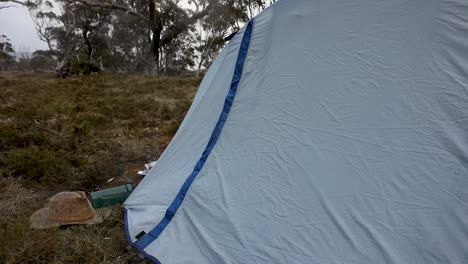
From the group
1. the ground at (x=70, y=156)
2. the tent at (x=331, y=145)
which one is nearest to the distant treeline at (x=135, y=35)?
the ground at (x=70, y=156)

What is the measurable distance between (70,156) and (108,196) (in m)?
1.33

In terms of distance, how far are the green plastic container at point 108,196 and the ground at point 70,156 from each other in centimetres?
15

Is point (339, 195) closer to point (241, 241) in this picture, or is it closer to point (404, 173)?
point (404, 173)

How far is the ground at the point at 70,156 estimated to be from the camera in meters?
1.99

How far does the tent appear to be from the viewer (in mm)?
1470

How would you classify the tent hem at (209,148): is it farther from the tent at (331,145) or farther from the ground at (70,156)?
the ground at (70,156)

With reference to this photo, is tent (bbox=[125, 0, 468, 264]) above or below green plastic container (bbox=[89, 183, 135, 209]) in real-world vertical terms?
above

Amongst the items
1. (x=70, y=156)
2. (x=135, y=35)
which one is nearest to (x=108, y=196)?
(x=70, y=156)

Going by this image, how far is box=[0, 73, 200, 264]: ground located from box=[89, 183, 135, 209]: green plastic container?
149 millimetres

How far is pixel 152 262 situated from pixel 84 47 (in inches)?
1015

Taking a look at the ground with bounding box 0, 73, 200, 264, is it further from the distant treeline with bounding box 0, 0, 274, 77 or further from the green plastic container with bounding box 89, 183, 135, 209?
the distant treeline with bounding box 0, 0, 274, 77

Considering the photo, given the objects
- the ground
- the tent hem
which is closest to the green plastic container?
the ground

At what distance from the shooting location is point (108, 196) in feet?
8.67

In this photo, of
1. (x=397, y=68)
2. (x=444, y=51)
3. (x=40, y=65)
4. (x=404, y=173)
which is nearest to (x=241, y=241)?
(x=404, y=173)
